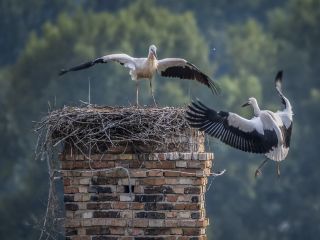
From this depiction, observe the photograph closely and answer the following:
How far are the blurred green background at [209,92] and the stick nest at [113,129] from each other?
1613 cm

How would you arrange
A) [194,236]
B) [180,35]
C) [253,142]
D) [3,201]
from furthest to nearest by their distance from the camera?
[180,35]
[3,201]
[253,142]
[194,236]

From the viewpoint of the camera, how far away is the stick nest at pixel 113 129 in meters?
10.2

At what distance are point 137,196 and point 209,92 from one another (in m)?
22.9

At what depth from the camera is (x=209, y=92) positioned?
108ft

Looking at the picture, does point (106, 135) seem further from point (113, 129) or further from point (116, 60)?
point (116, 60)

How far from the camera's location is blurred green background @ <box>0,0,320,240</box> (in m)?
31.0

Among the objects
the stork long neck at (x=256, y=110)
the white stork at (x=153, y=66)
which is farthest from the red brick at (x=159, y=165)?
the white stork at (x=153, y=66)

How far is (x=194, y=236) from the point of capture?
9.98 meters

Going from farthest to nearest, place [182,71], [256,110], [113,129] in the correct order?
[182,71] < [256,110] < [113,129]

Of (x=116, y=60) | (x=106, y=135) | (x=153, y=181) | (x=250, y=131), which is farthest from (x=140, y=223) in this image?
(x=116, y=60)

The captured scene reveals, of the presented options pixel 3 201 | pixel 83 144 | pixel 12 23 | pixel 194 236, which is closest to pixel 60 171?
pixel 83 144

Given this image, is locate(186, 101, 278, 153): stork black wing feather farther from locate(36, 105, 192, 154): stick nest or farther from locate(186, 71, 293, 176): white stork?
locate(36, 105, 192, 154): stick nest

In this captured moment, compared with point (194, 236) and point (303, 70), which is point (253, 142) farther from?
point (303, 70)

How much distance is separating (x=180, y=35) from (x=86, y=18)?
9.64 feet
